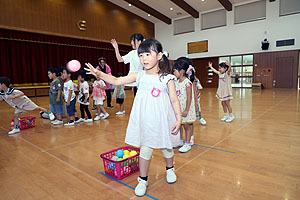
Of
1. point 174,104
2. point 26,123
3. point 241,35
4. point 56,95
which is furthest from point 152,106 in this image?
point 241,35

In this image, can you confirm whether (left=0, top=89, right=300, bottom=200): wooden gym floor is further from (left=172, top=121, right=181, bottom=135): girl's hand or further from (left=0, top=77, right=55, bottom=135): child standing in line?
(left=172, top=121, right=181, bottom=135): girl's hand

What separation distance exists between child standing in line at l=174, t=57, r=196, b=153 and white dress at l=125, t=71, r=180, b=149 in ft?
3.02

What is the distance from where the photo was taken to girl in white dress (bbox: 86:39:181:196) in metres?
1.60

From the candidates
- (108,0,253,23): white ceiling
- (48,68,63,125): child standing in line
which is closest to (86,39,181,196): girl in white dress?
(48,68,63,125): child standing in line

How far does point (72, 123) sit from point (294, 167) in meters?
3.97

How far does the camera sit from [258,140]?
294cm

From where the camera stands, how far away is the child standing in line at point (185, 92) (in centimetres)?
252

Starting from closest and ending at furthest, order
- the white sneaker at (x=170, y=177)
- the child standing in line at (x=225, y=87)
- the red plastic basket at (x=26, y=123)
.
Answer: the white sneaker at (x=170, y=177) < the red plastic basket at (x=26, y=123) < the child standing in line at (x=225, y=87)

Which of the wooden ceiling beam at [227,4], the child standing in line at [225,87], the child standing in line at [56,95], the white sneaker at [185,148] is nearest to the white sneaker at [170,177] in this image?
the white sneaker at [185,148]

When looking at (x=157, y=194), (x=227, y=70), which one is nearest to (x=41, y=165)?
(x=157, y=194)

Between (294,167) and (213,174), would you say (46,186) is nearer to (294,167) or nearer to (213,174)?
(213,174)

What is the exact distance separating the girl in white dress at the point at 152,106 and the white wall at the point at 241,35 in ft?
47.4

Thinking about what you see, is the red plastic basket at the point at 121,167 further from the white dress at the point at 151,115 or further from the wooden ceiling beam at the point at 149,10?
the wooden ceiling beam at the point at 149,10

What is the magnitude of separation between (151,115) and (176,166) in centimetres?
89
